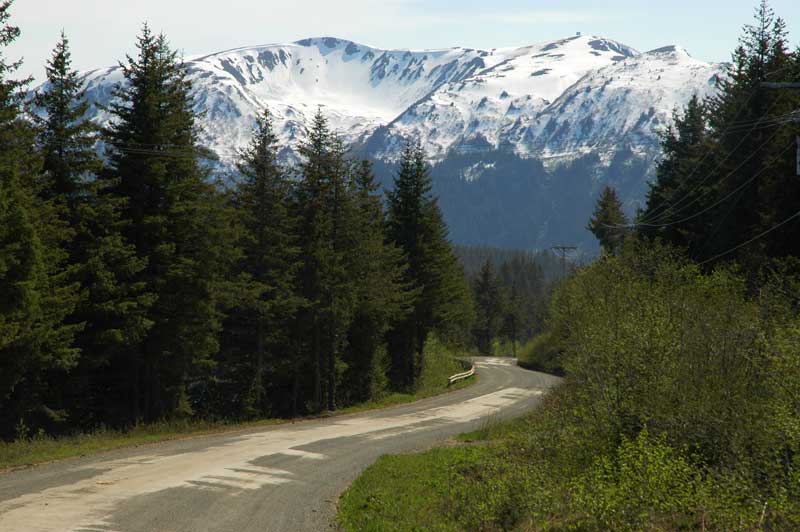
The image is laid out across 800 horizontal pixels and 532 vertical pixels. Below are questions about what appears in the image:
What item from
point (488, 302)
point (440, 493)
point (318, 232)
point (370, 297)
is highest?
point (318, 232)

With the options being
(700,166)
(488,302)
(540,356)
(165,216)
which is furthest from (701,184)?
(488,302)

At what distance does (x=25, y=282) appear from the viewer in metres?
22.2

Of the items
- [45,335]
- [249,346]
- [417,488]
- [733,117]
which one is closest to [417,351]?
[249,346]

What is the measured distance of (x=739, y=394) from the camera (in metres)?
14.0

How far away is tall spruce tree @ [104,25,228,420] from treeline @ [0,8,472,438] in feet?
0.20

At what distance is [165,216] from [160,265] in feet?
6.14

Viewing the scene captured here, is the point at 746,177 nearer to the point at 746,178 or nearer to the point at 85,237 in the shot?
the point at 746,178

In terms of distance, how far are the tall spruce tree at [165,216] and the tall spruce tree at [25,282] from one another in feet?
12.2

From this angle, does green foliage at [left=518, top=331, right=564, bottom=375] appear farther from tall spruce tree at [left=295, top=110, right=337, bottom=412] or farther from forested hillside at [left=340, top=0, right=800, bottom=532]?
forested hillside at [left=340, top=0, right=800, bottom=532]

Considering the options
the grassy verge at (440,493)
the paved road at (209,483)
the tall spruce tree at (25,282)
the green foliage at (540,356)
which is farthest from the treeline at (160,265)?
the green foliage at (540,356)

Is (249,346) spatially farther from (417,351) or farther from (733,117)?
(733,117)

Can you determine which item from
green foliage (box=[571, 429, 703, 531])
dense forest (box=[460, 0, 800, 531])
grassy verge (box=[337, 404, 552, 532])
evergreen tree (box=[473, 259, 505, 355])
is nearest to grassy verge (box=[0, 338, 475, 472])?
grassy verge (box=[337, 404, 552, 532])

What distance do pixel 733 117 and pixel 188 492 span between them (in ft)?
116

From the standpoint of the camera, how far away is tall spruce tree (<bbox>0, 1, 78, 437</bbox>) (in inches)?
875
